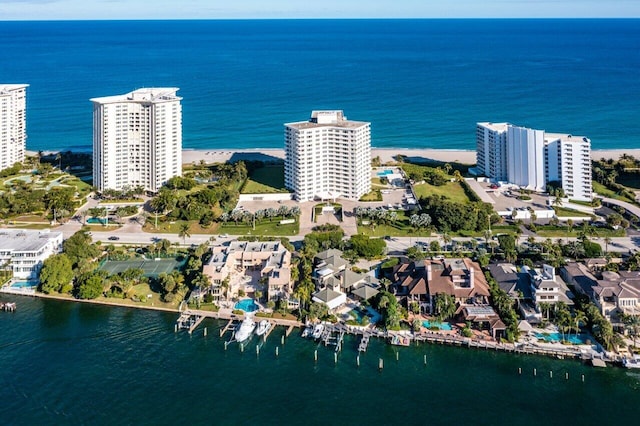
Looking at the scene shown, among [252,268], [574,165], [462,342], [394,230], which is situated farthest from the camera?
[574,165]

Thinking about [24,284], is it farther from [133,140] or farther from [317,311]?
[133,140]

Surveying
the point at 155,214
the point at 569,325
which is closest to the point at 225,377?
the point at 569,325

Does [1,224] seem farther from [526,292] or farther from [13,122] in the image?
[526,292]

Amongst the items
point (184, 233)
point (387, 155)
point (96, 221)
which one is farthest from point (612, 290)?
point (387, 155)

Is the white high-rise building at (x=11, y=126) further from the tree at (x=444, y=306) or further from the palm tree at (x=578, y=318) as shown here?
the palm tree at (x=578, y=318)

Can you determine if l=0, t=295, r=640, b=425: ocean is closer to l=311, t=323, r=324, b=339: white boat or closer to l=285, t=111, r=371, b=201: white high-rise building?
l=311, t=323, r=324, b=339: white boat

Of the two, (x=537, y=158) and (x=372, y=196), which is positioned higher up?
(x=537, y=158)

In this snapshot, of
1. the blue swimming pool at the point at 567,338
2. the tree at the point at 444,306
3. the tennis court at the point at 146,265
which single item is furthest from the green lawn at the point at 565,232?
the tennis court at the point at 146,265
